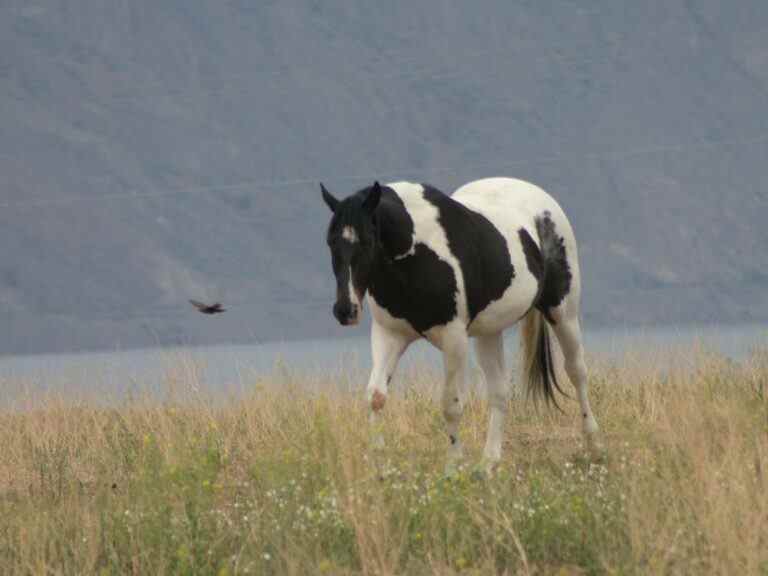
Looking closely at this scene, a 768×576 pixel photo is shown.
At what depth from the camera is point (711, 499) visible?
594cm

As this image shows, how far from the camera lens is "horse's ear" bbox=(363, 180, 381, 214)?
7.58 meters

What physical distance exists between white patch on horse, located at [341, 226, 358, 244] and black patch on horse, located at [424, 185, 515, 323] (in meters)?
0.88

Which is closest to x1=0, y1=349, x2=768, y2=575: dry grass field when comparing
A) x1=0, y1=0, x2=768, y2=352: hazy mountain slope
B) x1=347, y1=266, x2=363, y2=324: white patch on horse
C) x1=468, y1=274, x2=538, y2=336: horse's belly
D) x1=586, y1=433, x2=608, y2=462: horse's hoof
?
x1=586, y1=433, x2=608, y2=462: horse's hoof

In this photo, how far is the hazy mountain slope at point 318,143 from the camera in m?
142

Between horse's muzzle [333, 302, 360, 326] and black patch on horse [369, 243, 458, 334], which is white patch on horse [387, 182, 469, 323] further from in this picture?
horse's muzzle [333, 302, 360, 326]

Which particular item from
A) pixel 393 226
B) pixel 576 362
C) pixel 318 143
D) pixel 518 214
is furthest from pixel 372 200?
pixel 318 143

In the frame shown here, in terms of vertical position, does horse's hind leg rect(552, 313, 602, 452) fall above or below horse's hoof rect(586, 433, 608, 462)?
above

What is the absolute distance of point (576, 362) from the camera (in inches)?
397

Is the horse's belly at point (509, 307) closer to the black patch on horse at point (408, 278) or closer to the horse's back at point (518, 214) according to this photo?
the horse's back at point (518, 214)

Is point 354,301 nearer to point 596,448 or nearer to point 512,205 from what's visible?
point 512,205

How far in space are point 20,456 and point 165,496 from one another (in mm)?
4565

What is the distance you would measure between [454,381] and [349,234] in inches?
50.0

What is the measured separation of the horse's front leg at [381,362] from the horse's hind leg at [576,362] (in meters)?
1.81

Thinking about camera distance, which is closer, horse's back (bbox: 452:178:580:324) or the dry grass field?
the dry grass field
